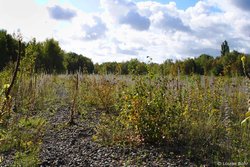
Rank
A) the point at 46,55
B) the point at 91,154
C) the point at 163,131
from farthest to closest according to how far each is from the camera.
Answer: the point at 46,55
the point at 163,131
the point at 91,154

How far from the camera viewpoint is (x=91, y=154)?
5.62 m

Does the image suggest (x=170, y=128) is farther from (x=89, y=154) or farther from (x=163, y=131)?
(x=89, y=154)

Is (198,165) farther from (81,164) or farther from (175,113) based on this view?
(81,164)

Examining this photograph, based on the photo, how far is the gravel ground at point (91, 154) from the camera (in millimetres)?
5176

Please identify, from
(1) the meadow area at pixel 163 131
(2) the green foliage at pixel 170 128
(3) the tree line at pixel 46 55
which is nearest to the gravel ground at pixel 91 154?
(1) the meadow area at pixel 163 131

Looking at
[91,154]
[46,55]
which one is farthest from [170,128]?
[46,55]

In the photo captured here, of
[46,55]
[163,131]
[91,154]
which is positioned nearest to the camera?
[91,154]

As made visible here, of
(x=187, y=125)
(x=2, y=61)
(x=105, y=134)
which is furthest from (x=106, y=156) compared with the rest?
(x=2, y=61)

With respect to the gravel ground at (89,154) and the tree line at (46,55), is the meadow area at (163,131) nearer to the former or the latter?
the gravel ground at (89,154)

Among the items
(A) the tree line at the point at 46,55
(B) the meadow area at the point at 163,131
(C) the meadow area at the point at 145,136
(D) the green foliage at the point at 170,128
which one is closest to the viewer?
(C) the meadow area at the point at 145,136

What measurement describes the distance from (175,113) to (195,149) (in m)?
0.71

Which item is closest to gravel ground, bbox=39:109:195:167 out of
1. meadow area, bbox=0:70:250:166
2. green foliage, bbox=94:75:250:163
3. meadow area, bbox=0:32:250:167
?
meadow area, bbox=0:32:250:167

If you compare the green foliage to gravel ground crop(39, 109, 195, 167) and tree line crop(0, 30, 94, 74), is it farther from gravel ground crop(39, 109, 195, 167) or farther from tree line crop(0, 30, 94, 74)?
tree line crop(0, 30, 94, 74)

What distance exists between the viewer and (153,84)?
7.12 metres
